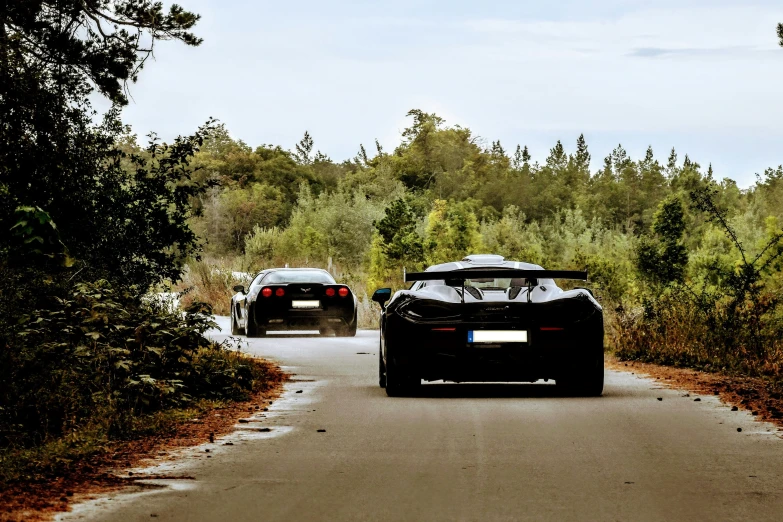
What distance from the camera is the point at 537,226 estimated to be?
80.1m

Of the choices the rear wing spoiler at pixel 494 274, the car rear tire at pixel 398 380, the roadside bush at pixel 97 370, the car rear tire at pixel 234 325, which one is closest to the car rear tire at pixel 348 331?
the car rear tire at pixel 234 325

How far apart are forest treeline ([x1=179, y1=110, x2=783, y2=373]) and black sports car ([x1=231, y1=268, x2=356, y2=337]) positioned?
5.47m

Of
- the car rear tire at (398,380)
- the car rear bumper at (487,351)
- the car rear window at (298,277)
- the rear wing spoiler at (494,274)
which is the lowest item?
the car rear tire at (398,380)

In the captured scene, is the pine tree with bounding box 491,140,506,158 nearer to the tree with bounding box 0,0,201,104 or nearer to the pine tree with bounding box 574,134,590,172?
the pine tree with bounding box 574,134,590,172

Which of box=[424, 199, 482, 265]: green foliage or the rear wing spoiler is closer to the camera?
the rear wing spoiler

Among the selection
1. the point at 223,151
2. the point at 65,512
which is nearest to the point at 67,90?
the point at 65,512

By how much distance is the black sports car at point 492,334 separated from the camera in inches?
551

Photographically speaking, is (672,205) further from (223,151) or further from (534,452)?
(223,151)

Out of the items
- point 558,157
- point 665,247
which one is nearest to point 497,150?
point 558,157

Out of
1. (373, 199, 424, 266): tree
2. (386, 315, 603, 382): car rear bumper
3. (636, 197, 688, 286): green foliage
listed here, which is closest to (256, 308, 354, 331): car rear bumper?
(386, 315, 603, 382): car rear bumper

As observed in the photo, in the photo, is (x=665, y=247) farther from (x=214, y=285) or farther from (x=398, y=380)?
(x=398, y=380)

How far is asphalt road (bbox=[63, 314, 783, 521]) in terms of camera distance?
25.6 feet

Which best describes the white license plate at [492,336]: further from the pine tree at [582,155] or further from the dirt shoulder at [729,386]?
the pine tree at [582,155]

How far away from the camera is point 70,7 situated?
19.8 m
